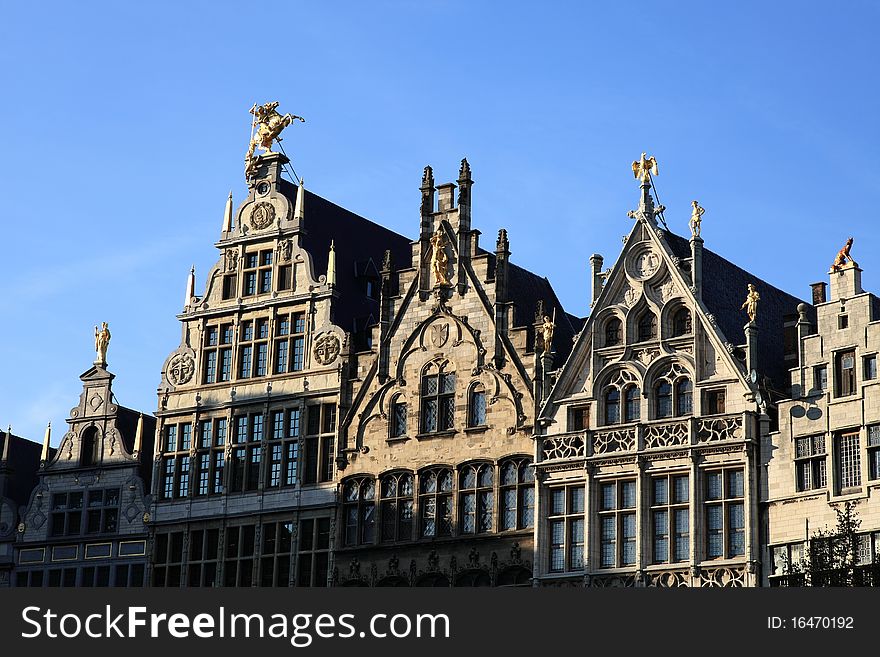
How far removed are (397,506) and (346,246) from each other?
11.0 metres

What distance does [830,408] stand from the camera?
65.0 metres

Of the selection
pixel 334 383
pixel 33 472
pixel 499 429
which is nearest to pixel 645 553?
pixel 499 429

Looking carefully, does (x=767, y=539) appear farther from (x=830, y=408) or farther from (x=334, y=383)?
(x=334, y=383)

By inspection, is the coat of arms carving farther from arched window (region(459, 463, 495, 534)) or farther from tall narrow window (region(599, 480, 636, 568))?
tall narrow window (region(599, 480, 636, 568))

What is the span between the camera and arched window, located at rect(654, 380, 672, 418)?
67500mm

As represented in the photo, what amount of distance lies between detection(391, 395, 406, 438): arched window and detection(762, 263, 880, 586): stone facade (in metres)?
12.4

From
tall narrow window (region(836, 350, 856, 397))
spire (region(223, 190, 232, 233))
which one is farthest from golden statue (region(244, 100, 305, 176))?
tall narrow window (region(836, 350, 856, 397))

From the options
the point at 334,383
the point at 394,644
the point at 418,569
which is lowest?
the point at 394,644

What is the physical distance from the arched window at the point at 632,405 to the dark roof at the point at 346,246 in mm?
11499

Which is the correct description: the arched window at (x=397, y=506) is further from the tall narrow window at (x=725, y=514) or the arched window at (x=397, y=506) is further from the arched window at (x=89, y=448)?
the arched window at (x=89, y=448)

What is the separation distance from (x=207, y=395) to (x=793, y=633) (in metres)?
32.9

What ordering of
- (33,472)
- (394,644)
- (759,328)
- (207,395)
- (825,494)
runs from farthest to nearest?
(33,472)
(207,395)
(759,328)
(825,494)
(394,644)

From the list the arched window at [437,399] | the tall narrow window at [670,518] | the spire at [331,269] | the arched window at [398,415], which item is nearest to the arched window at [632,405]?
the tall narrow window at [670,518]

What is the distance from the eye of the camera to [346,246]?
78.4m
